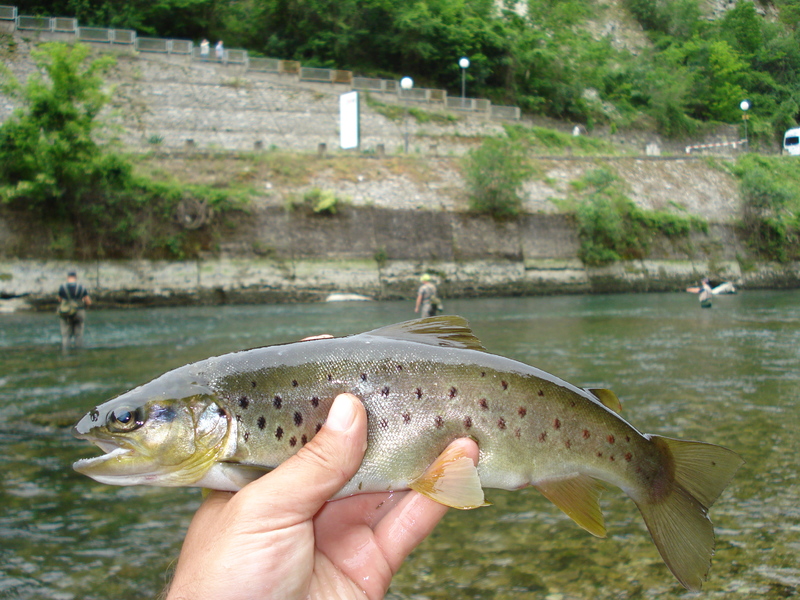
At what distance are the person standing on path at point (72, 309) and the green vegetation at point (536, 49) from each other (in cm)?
4372

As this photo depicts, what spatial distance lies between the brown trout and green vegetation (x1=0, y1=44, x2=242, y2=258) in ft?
115

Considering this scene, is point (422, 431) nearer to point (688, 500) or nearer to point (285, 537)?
point (285, 537)

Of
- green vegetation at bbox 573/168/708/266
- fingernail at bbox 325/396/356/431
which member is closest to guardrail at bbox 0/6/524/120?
green vegetation at bbox 573/168/708/266

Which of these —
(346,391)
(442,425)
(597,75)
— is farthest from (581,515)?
(597,75)

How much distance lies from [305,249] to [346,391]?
35.8 m

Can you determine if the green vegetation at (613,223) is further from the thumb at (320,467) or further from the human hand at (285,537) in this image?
the thumb at (320,467)

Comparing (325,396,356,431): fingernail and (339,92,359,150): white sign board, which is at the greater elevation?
(339,92,359,150): white sign board

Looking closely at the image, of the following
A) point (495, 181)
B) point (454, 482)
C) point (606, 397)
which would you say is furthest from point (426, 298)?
point (495, 181)

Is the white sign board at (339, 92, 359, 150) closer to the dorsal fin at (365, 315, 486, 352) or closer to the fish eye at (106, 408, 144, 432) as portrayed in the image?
the dorsal fin at (365, 315, 486, 352)

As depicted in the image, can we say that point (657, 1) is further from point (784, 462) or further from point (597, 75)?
point (784, 462)

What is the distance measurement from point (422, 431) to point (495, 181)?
1632 inches

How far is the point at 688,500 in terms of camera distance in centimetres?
225

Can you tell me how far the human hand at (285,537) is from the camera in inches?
73.9

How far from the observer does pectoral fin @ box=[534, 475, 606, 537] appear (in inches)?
91.1
